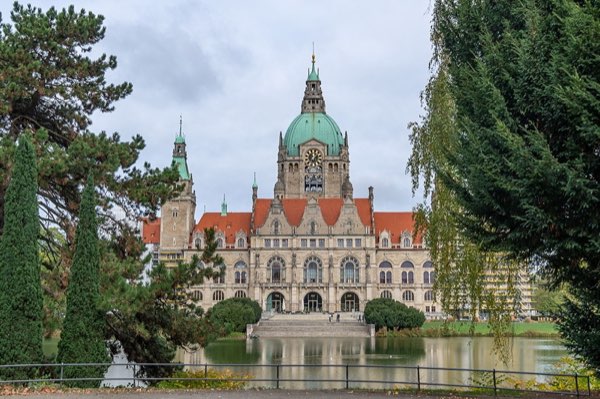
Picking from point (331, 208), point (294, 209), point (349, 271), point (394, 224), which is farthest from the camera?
point (394, 224)

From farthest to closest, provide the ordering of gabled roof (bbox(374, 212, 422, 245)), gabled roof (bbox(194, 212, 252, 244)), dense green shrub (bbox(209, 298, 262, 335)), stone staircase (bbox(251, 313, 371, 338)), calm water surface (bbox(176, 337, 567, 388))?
gabled roof (bbox(194, 212, 252, 244)), gabled roof (bbox(374, 212, 422, 245)), stone staircase (bbox(251, 313, 371, 338)), dense green shrub (bbox(209, 298, 262, 335)), calm water surface (bbox(176, 337, 567, 388))

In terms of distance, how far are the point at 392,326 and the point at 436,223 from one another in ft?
141

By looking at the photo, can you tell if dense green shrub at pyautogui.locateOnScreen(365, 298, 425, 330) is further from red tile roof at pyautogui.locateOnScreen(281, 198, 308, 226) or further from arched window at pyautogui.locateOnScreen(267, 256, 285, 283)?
red tile roof at pyautogui.locateOnScreen(281, 198, 308, 226)

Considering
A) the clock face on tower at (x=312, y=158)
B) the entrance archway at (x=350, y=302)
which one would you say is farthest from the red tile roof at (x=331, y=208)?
the entrance archway at (x=350, y=302)

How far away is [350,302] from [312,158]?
71.5 feet

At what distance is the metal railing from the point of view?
14.7 m

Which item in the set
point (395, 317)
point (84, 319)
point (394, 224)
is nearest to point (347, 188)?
point (394, 224)

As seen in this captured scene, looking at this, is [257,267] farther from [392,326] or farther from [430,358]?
[430,358]

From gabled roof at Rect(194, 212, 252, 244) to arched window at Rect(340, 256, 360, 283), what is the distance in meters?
13.0

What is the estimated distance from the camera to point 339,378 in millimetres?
28094

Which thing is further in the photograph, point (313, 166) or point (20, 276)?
point (313, 166)

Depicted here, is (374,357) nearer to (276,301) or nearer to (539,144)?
(539,144)

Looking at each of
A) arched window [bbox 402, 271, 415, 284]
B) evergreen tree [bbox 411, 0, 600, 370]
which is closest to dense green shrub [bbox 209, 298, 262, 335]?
arched window [bbox 402, 271, 415, 284]

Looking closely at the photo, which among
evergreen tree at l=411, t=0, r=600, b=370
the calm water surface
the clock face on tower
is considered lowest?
the calm water surface
